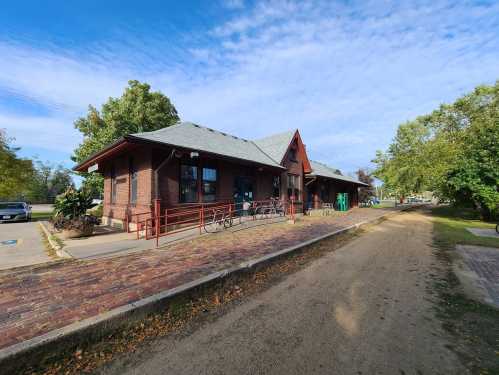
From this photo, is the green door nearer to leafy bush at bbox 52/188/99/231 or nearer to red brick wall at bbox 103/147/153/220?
red brick wall at bbox 103/147/153/220

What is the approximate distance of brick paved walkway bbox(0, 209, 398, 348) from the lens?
3023 mm

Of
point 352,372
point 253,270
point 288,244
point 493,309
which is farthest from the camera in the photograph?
point 288,244

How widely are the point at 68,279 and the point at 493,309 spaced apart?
8074 millimetres

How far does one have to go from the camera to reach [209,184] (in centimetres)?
1180

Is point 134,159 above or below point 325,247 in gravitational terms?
above

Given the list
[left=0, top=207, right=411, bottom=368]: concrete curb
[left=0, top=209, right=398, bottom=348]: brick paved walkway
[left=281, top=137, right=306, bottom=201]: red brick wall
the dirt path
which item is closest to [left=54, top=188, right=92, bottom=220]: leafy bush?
[left=0, top=209, right=398, bottom=348]: brick paved walkway

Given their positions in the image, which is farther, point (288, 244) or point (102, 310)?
point (288, 244)

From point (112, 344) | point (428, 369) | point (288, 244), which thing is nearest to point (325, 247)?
point (288, 244)

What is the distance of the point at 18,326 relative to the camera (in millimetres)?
2838

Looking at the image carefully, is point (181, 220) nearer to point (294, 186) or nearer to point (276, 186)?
Result: point (276, 186)

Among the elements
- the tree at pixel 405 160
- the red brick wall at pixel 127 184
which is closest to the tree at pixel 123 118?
the red brick wall at pixel 127 184

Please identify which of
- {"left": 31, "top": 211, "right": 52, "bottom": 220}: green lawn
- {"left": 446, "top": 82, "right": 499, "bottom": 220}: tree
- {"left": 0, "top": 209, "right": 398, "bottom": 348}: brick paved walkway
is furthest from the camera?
{"left": 31, "top": 211, "right": 52, "bottom": 220}: green lawn

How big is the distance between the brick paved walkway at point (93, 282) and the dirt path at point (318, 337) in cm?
124

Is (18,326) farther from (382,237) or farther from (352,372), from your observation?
(382,237)
